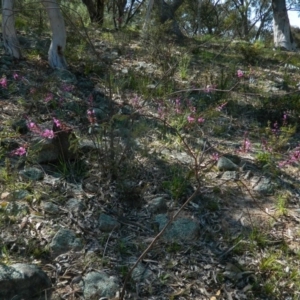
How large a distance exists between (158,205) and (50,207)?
2.47 ft

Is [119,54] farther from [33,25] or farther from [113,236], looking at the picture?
[113,236]

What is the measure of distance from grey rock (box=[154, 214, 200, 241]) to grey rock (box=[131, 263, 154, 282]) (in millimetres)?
320

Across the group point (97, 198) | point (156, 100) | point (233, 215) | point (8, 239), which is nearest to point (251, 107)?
point (156, 100)

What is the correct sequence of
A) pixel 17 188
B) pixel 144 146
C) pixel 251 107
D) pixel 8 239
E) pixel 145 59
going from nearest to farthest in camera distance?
pixel 8 239 → pixel 17 188 → pixel 144 146 → pixel 251 107 → pixel 145 59

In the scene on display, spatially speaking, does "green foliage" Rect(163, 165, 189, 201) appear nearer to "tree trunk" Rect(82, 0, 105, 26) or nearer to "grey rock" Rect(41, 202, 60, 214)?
"grey rock" Rect(41, 202, 60, 214)

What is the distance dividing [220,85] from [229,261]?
2983mm

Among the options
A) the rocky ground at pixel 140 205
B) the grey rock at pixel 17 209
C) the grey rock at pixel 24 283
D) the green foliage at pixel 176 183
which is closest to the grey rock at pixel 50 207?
the rocky ground at pixel 140 205

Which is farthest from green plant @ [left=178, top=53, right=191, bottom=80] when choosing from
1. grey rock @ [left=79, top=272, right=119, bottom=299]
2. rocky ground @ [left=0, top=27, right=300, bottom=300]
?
grey rock @ [left=79, top=272, right=119, bottom=299]

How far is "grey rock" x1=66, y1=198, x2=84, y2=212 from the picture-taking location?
10.3ft

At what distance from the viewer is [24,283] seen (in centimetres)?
238

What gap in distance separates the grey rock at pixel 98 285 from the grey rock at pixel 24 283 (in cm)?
20

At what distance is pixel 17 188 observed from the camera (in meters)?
3.18

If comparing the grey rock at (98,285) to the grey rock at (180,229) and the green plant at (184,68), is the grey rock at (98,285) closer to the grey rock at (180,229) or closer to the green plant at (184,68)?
Result: the grey rock at (180,229)

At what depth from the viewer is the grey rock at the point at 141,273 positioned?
8.72 ft
